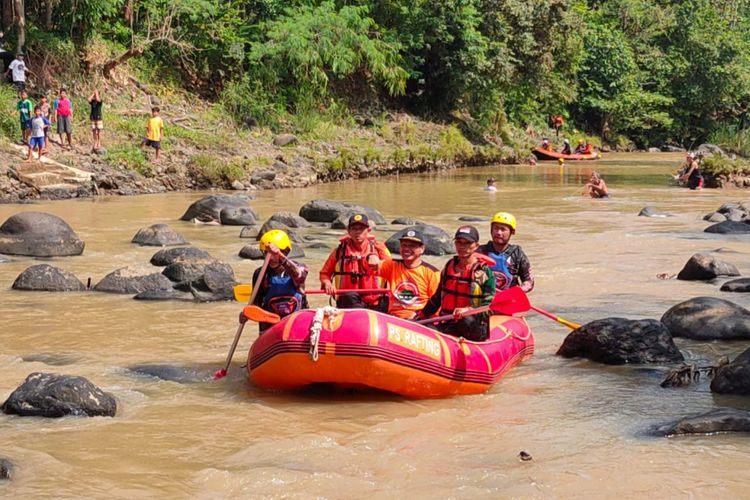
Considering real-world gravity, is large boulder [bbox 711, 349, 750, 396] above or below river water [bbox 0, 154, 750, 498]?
above

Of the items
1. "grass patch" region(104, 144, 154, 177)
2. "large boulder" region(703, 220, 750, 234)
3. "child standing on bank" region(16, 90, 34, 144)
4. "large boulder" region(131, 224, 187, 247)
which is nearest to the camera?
"large boulder" region(131, 224, 187, 247)

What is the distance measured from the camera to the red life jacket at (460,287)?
7191 millimetres

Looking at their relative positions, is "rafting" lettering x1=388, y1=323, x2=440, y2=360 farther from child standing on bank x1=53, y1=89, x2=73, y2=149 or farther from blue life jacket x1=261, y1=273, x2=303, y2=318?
child standing on bank x1=53, y1=89, x2=73, y2=149

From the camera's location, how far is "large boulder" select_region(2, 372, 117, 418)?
625cm

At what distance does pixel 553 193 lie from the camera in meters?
24.9

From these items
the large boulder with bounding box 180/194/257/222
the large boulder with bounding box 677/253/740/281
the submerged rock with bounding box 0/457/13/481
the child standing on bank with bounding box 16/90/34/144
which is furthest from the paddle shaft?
the child standing on bank with bounding box 16/90/34/144

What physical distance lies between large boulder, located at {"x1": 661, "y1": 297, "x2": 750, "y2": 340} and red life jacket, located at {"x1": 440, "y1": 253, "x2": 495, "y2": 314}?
2.44 metres

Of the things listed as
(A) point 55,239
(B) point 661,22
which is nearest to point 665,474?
(A) point 55,239

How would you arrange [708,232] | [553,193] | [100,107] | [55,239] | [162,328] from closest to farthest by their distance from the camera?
1. [162,328]
2. [55,239]
3. [708,232]
4. [100,107]
5. [553,193]

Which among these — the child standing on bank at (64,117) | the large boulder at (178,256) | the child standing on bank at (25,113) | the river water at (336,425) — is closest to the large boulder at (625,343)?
the river water at (336,425)

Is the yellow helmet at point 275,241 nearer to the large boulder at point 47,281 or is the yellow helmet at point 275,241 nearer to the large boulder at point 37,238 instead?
the large boulder at point 47,281

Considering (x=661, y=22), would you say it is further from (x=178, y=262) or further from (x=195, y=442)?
(x=195, y=442)

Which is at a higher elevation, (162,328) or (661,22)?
(661,22)

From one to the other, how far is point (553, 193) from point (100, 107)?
1091 centimetres
